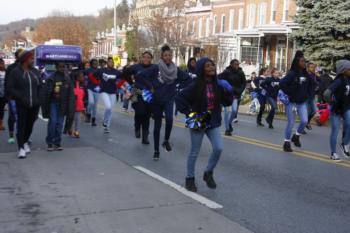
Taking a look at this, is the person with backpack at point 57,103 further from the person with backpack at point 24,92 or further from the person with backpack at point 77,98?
the person with backpack at point 77,98

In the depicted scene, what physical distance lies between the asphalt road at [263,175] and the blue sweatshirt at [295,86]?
108cm

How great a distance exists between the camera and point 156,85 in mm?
10156

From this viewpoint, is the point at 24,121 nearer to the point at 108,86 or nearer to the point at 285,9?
the point at 108,86

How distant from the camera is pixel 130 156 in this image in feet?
33.3

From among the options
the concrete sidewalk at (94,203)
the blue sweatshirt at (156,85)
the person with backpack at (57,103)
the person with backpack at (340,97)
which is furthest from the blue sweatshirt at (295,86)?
the person with backpack at (57,103)

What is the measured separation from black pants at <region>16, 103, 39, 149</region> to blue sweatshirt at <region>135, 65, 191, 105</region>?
200cm

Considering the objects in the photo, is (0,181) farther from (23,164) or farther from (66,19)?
(66,19)

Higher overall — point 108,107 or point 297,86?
point 297,86

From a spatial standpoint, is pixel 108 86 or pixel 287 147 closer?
pixel 287 147

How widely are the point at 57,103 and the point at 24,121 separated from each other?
105 centimetres

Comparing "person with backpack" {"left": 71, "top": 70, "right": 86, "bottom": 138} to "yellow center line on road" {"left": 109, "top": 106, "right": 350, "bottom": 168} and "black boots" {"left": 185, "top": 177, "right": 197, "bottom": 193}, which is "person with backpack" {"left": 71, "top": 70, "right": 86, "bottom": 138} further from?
"black boots" {"left": 185, "top": 177, "right": 197, "bottom": 193}

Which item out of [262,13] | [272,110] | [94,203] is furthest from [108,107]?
[262,13]

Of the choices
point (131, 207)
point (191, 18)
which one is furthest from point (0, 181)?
point (191, 18)

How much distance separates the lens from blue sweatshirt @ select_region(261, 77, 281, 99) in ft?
52.7
